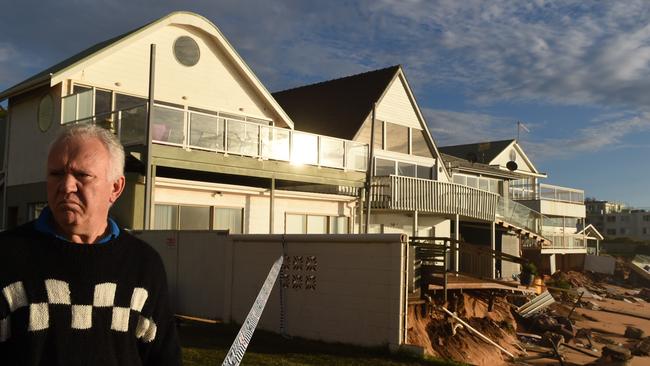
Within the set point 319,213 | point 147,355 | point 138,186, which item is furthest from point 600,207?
point 147,355

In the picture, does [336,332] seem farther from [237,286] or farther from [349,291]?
[237,286]

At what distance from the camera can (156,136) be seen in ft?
54.7

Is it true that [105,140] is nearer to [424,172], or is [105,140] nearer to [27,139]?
[27,139]

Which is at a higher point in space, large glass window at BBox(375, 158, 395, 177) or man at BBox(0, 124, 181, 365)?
large glass window at BBox(375, 158, 395, 177)

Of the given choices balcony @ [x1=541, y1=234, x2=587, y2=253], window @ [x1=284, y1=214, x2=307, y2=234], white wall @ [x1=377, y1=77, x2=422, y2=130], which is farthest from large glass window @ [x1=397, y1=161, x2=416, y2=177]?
balcony @ [x1=541, y1=234, x2=587, y2=253]

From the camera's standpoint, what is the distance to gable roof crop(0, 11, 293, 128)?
18.1m

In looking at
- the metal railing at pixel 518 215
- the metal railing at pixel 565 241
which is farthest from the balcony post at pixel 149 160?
the metal railing at pixel 565 241

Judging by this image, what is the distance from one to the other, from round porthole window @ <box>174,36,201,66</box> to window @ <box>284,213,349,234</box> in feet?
20.1

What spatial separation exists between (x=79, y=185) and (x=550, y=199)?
152 ft

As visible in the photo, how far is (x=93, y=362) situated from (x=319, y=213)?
20.6 m

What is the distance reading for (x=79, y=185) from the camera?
7.77ft

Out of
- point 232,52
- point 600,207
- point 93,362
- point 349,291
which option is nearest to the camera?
point 93,362

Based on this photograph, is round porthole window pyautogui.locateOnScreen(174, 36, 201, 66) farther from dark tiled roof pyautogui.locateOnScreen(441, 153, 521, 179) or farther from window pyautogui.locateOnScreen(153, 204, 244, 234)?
dark tiled roof pyautogui.locateOnScreen(441, 153, 521, 179)

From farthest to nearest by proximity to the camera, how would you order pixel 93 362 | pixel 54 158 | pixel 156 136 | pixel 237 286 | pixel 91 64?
1. pixel 91 64
2. pixel 156 136
3. pixel 237 286
4. pixel 54 158
5. pixel 93 362
